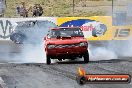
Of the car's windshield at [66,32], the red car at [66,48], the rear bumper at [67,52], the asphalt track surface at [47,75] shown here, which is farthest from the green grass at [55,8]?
the asphalt track surface at [47,75]

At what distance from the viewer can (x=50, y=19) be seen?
85.6 ft

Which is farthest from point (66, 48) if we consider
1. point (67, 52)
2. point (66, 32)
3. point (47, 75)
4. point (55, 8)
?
point (55, 8)

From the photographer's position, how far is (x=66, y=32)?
15.0 meters

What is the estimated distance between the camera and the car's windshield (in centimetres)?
1477

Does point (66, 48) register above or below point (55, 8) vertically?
above

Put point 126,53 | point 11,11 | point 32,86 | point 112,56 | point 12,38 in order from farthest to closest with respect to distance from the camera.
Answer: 1. point 11,11
2. point 12,38
3. point 126,53
4. point 112,56
5. point 32,86

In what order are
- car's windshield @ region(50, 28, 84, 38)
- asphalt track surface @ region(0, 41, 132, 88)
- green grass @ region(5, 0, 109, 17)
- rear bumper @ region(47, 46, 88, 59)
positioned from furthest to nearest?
green grass @ region(5, 0, 109, 17), car's windshield @ region(50, 28, 84, 38), rear bumper @ region(47, 46, 88, 59), asphalt track surface @ region(0, 41, 132, 88)

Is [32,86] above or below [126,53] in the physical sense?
above

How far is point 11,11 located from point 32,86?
25.3m

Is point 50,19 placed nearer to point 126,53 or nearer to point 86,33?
point 86,33

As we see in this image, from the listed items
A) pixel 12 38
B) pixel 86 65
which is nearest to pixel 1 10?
pixel 12 38

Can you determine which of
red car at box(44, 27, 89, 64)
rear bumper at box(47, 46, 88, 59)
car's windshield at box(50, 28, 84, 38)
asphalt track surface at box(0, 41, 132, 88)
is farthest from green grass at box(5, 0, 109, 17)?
asphalt track surface at box(0, 41, 132, 88)

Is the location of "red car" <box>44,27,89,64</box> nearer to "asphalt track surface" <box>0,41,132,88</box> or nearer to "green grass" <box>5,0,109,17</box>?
"asphalt track surface" <box>0,41,132,88</box>

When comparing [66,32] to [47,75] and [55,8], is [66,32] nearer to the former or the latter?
[47,75]
